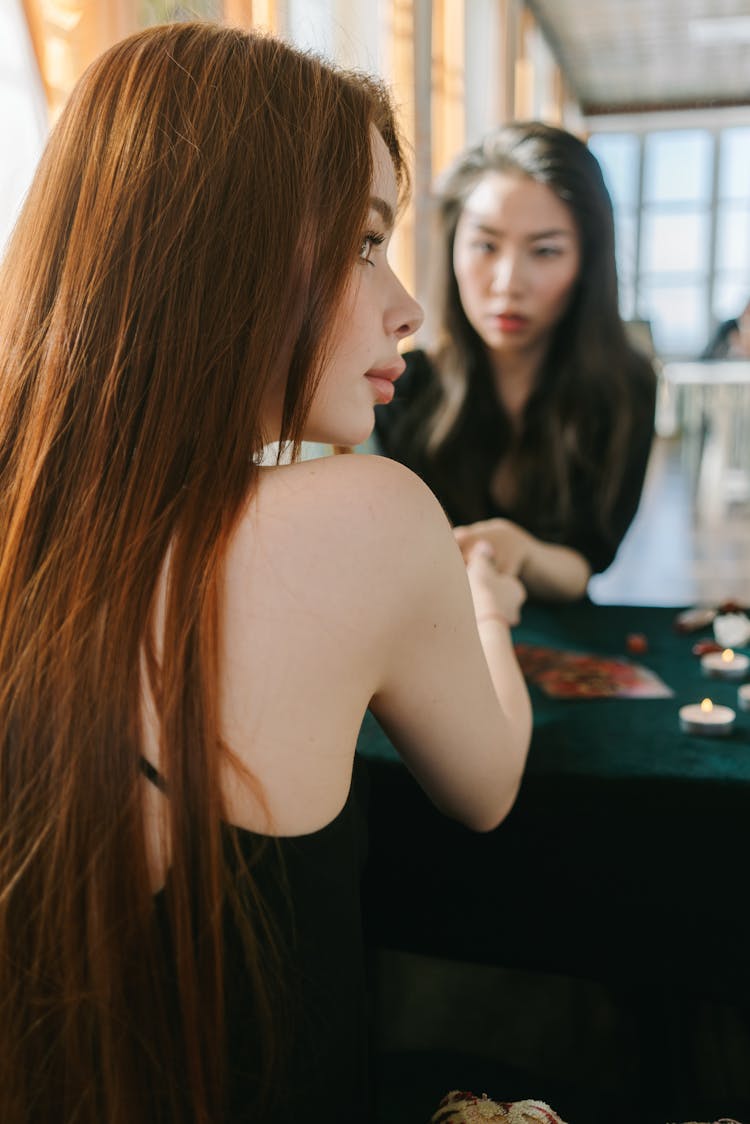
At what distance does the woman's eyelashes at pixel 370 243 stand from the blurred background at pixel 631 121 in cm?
18

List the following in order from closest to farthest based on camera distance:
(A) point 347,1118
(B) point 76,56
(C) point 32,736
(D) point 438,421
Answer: (C) point 32,736 → (A) point 347,1118 → (B) point 76,56 → (D) point 438,421

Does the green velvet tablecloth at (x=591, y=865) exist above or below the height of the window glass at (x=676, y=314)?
below

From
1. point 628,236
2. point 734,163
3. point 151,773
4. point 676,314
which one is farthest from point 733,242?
point 151,773

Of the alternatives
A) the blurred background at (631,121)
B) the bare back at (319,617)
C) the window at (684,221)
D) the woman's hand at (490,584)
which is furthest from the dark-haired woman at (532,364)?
the window at (684,221)

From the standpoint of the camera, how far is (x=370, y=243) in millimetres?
761

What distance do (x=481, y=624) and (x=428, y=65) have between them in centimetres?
371

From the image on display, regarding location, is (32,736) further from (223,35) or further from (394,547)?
(223,35)

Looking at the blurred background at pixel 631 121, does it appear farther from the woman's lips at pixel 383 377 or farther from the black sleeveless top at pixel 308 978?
the black sleeveless top at pixel 308 978

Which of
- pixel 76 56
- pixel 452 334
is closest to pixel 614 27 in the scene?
pixel 452 334

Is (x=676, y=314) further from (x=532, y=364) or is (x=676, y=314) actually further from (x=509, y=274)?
(x=509, y=274)

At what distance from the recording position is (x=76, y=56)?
4.40 ft

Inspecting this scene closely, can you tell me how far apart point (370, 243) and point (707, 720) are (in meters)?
0.59

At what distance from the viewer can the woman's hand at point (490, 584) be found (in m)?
1.18

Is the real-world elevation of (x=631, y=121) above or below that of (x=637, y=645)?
above
